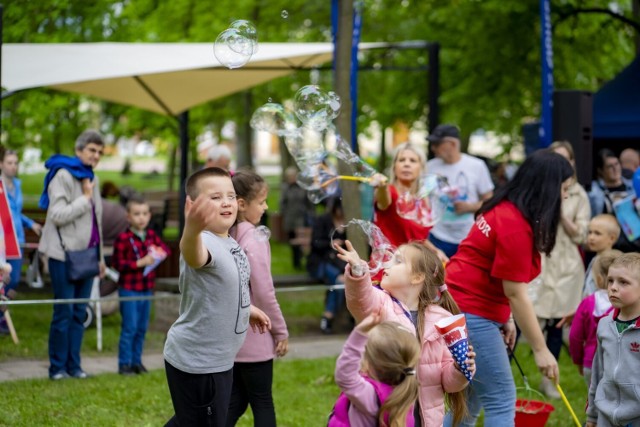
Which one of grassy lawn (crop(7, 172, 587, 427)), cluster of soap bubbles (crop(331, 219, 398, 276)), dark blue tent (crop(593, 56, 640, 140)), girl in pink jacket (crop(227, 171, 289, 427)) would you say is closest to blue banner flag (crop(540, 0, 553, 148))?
dark blue tent (crop(593, 56, 640, 140))

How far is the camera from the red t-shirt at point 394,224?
6.53 metres

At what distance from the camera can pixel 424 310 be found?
4.80 meters

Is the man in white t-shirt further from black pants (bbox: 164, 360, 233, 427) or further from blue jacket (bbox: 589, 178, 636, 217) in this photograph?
black pants (bbox: 164, 360, 233, 427)

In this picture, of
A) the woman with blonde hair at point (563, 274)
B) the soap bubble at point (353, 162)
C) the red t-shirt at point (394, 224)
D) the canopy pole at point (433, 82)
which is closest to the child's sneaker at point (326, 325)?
the canopy pole at point (433, 82)

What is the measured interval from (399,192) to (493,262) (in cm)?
163

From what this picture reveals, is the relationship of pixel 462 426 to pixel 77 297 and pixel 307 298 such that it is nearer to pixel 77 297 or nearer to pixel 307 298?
pixel 77 297

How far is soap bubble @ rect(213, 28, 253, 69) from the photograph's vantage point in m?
6.29

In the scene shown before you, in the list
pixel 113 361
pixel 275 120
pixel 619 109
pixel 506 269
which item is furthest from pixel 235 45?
pixel 619 109

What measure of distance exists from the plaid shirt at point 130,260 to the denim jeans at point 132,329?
0.08m

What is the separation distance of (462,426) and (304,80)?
1829cm

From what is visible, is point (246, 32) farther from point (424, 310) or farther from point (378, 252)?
point (424, 310)

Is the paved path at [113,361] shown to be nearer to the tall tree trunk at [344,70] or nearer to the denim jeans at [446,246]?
the tall tree trunk at [344,70]

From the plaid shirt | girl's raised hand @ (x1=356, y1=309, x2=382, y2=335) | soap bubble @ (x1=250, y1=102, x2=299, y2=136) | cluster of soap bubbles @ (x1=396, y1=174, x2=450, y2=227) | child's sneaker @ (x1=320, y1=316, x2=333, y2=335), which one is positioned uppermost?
soap bubble @ (x1=250, y1=102, x2=299, y2=136)

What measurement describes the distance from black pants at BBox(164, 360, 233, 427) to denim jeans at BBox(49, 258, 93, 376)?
3729 millimetres
